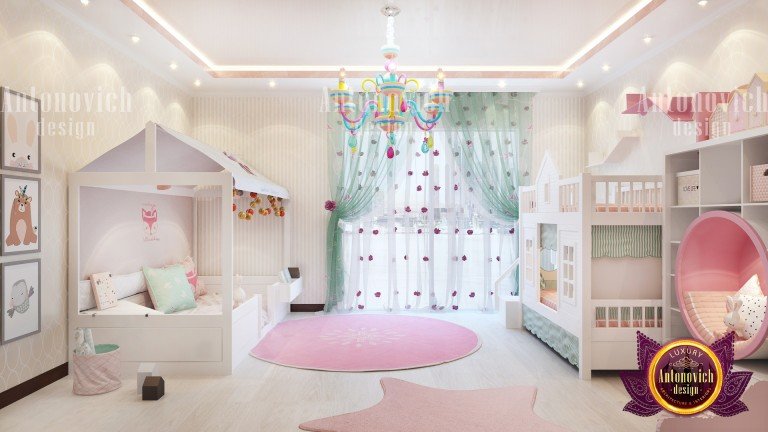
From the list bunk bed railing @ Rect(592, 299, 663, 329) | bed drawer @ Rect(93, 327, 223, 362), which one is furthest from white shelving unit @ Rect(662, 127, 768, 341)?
bed drawer @ Rect(93, 327, 223, 362)

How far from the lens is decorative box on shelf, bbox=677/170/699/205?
3.54m

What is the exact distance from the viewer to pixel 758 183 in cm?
292

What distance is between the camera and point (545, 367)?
13.6 feet

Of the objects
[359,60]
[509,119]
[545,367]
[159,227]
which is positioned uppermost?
[359,60]

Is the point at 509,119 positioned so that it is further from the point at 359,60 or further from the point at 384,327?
the point at 384,327

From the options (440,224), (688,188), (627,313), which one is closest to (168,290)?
(440,224)

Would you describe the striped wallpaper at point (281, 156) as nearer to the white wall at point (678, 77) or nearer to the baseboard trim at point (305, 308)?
the baseboard trim at point (305, 308)

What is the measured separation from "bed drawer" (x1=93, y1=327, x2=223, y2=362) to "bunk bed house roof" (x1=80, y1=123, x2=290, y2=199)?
126 centimetres

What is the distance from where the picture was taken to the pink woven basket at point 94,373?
349 cm

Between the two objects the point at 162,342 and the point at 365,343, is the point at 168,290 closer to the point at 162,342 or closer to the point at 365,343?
the point at 162,342

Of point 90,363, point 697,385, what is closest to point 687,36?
point 697,385

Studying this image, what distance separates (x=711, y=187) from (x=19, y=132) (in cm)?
489

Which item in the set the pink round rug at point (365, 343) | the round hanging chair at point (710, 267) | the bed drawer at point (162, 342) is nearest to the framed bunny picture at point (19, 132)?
the bed drawer at point (162, 342)

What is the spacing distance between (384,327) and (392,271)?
42.5 inches
